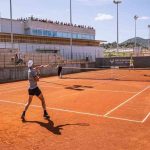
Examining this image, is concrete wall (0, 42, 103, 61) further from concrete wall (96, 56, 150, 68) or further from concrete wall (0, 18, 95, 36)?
concrete wall (96, 56, 150, 68)

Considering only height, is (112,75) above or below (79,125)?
above

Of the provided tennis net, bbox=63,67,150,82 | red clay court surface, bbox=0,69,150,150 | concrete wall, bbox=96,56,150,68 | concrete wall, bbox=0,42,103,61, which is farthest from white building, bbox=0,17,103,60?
red clay court surface, bbox=0,69,150,150

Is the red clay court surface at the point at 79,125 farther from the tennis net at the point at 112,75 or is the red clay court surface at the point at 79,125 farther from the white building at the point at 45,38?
the white building at the point at 45,38

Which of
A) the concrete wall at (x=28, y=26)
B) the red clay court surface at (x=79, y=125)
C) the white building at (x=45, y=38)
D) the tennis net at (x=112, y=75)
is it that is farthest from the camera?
the concrete wall at (x=28, y=26)

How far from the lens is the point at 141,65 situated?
48.1 metres

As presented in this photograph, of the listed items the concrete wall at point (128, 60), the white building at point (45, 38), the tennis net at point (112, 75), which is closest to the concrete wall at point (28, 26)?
the white building at point (45, 38)

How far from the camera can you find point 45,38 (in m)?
52.3

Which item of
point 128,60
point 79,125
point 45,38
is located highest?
point 45,38

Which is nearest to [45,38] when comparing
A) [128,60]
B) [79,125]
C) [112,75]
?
[128,60]

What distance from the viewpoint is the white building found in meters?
47.0

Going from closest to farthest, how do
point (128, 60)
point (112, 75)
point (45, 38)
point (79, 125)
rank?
point (79, 125), point (112, 75), point (128, 60), point (45, 38)

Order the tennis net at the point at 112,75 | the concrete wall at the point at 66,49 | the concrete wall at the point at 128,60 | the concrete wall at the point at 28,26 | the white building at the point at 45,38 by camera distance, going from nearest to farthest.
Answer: the tennis net at the point at 112,75, the concrete wall at the point at 66,49, the white building at the point at 45,38, the concrete wall at the point at 128,60, the concrete wall at the point at 28,26

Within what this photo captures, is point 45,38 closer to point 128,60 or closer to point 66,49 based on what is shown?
point 66,49

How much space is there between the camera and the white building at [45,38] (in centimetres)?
4698
